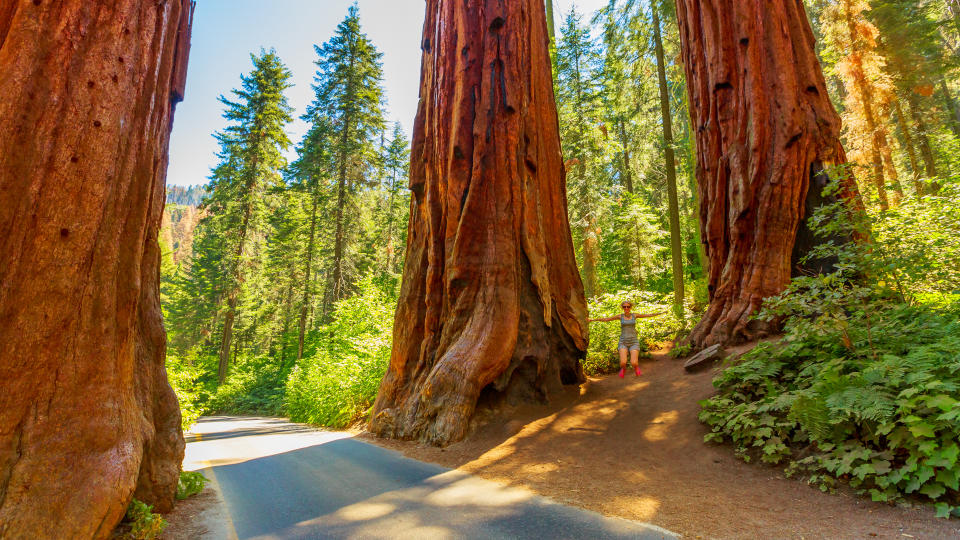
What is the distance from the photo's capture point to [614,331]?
1002 centimetres

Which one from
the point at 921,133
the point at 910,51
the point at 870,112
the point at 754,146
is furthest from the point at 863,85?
the point at 754,146

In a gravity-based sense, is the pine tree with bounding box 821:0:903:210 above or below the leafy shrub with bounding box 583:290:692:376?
above

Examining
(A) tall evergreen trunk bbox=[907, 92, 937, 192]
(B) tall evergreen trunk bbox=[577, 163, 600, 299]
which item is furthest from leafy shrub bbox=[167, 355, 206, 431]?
(A) tall evergreen trunk bbox=[907, 92, 937, 192]

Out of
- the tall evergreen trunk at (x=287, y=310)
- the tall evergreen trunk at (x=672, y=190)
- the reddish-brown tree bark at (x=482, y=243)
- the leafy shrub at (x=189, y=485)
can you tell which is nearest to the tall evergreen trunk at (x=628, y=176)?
the tall evergreen trunk at (x=672, y=190)

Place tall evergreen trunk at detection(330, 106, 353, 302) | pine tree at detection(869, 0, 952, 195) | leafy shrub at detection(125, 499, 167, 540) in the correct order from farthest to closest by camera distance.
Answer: tall evergreen trunk at detection(330, 106, 353, 302)
pine tree at detection(869, 0, 952, 195)
leafy shrub at detection(125, 499, 167, 540)

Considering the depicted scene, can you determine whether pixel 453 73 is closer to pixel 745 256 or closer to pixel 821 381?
pixel 745 256

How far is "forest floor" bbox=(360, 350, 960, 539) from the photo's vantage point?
8.66 ft

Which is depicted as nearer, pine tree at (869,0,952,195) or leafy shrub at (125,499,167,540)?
leafy shrub at (125,499,167,540)

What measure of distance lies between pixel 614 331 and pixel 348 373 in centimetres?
720

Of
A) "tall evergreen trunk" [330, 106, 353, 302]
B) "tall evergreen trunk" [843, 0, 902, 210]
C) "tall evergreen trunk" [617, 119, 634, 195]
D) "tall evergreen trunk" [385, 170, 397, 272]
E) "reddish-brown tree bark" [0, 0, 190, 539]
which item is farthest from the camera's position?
"tall evergreen trunk" [385, 170, 397, 272]

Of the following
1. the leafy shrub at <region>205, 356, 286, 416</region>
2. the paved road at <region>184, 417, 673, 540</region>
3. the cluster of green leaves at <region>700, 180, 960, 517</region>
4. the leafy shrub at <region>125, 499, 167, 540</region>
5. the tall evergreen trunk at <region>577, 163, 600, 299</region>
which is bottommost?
the leafy shrub at <region>205, 356, 286, 416</region>

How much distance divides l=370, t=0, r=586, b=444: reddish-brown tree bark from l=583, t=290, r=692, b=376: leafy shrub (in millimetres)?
1361

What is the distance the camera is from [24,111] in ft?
7.67

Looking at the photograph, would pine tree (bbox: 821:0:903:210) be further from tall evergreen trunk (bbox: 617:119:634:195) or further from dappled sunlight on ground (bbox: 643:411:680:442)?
dappled sunlight on ground (bbox: 643:411:680:442)
